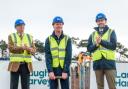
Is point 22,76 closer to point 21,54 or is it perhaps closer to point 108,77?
point 21,54

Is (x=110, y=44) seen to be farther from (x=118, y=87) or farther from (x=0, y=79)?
(x=0, y=79)

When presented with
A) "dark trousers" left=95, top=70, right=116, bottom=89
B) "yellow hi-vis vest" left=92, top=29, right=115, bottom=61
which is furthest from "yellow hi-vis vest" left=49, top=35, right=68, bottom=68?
"dark trousers" left=95, top=70, right=116, bottom=89

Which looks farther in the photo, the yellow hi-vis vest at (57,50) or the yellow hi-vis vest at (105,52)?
the yellow hi-vis vest at (105,52)

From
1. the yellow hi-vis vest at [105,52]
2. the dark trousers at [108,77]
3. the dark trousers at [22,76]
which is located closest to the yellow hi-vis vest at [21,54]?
the dark trousers at [22,76]

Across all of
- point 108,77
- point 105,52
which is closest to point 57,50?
point 105,52

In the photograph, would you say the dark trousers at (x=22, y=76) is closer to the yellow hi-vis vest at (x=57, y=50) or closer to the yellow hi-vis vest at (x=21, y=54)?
the yellow hi-vis vest at (x=21, y=54)

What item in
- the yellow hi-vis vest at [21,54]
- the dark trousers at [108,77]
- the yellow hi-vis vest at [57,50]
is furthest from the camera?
the yellow hi-vis vest at [21,54]

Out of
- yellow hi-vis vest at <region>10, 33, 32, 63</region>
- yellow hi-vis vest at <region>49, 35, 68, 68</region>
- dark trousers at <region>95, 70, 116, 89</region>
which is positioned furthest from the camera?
yellow hi-vis vest at <region>10, 33, 32, 63</region>

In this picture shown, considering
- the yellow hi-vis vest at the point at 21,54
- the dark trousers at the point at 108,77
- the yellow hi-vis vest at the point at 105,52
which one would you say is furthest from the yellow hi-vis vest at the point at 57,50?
the yellow hi-vis vest at the point at 21,54

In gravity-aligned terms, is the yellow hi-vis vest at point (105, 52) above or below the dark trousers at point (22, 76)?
above

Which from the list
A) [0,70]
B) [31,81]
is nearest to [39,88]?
[31,81]

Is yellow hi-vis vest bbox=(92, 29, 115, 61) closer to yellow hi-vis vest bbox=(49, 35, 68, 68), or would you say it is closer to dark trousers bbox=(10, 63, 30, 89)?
yellow hi-vis vest bbox=(49, 35, 68, 68)

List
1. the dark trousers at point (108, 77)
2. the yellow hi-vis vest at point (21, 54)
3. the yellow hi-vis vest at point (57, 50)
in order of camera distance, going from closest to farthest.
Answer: the yellow hi-vis vest at point (57, 50) → the dark trousers at point (108, 77) → the yellow hi-vis vest at point (21, 54)

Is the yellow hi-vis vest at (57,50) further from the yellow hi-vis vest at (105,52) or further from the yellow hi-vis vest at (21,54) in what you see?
the yellow hi-vis vest at (21,54)
